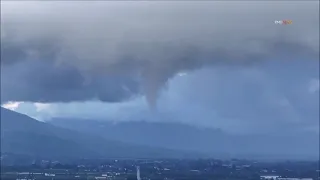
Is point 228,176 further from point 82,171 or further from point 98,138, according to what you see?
point 98,138

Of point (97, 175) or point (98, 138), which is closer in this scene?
point (97, 175)

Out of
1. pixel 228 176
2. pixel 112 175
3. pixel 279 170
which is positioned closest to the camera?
pixel 112 175

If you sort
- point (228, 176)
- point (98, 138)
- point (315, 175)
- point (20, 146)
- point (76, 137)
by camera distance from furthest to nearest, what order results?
point (98, 138)
point (76, 137)
point (20, 146)
point (315, 175)
point (228, 176)

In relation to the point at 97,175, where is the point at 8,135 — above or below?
above

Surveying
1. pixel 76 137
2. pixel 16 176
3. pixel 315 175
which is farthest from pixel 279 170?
pixel 76 137

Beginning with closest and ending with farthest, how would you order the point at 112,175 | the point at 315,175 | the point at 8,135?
the point at 112,175 < the point at 315,175 < the point at 8,135

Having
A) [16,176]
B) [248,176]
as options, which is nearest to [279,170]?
[248,176]

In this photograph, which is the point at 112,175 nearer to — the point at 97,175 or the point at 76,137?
the point at 97,175
